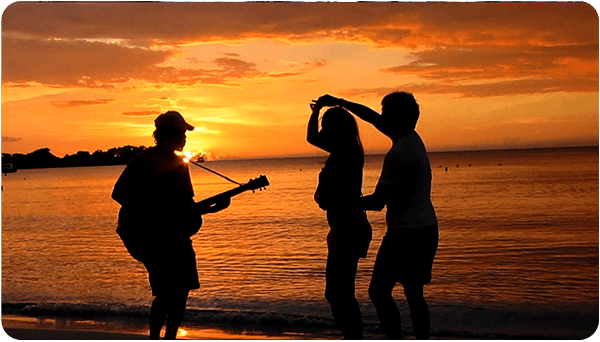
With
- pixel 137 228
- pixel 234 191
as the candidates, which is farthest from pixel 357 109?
pixel 137 228

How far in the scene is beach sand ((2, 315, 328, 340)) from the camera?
526 cm

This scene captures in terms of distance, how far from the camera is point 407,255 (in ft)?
13.8

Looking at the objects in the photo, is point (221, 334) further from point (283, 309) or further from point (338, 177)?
point (338, 177)

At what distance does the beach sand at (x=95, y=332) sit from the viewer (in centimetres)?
526

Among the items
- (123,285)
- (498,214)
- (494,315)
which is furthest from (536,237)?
(123,285)

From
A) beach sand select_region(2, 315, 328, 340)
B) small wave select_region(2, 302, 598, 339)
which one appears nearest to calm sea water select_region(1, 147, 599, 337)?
small wave select_region(2, 302, 598, 339)

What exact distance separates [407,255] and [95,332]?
291 centimetres

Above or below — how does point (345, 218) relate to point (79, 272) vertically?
above

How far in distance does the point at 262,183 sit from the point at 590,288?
8.57m

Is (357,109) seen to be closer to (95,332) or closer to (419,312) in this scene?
(419,312)

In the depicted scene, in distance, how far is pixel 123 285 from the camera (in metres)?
12.0

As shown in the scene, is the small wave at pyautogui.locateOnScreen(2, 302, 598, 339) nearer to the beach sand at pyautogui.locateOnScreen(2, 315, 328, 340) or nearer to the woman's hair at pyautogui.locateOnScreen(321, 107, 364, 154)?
the beach sand at pyautogui.locateOnScreen(2, 315, 328, 340)

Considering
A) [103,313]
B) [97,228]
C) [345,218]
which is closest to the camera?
[345,218]

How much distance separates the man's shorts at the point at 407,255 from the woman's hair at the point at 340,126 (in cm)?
69
